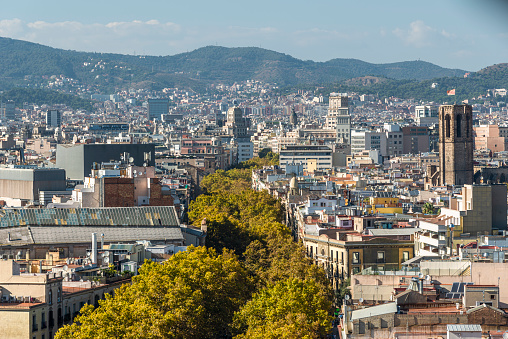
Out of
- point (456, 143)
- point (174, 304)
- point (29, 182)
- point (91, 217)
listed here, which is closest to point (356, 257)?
point (91, 217)

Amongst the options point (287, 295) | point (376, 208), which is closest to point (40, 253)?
point (287, 295)

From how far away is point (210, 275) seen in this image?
5669 cm

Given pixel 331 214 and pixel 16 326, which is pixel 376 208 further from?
pixel 16 326

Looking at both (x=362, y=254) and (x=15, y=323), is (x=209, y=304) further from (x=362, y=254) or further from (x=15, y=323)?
(x=362, y=254)

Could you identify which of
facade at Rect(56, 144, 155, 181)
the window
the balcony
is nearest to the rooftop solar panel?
the balcony

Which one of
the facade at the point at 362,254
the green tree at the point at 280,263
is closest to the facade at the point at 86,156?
the green tree at the point at 280,263

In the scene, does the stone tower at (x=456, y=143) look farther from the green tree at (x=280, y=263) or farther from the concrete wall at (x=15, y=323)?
the concrete wall at (x=15, y=323)

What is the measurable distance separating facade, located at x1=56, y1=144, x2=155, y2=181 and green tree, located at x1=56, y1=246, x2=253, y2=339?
76345 millimetres

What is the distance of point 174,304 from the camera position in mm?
51812

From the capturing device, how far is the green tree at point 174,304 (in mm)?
47031

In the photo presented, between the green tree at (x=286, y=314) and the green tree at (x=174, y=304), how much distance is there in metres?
1.80

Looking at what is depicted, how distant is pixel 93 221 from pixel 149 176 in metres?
27.3

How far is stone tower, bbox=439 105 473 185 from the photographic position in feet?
548

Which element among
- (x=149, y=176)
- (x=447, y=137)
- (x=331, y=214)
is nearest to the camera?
(x=331, y=214)
